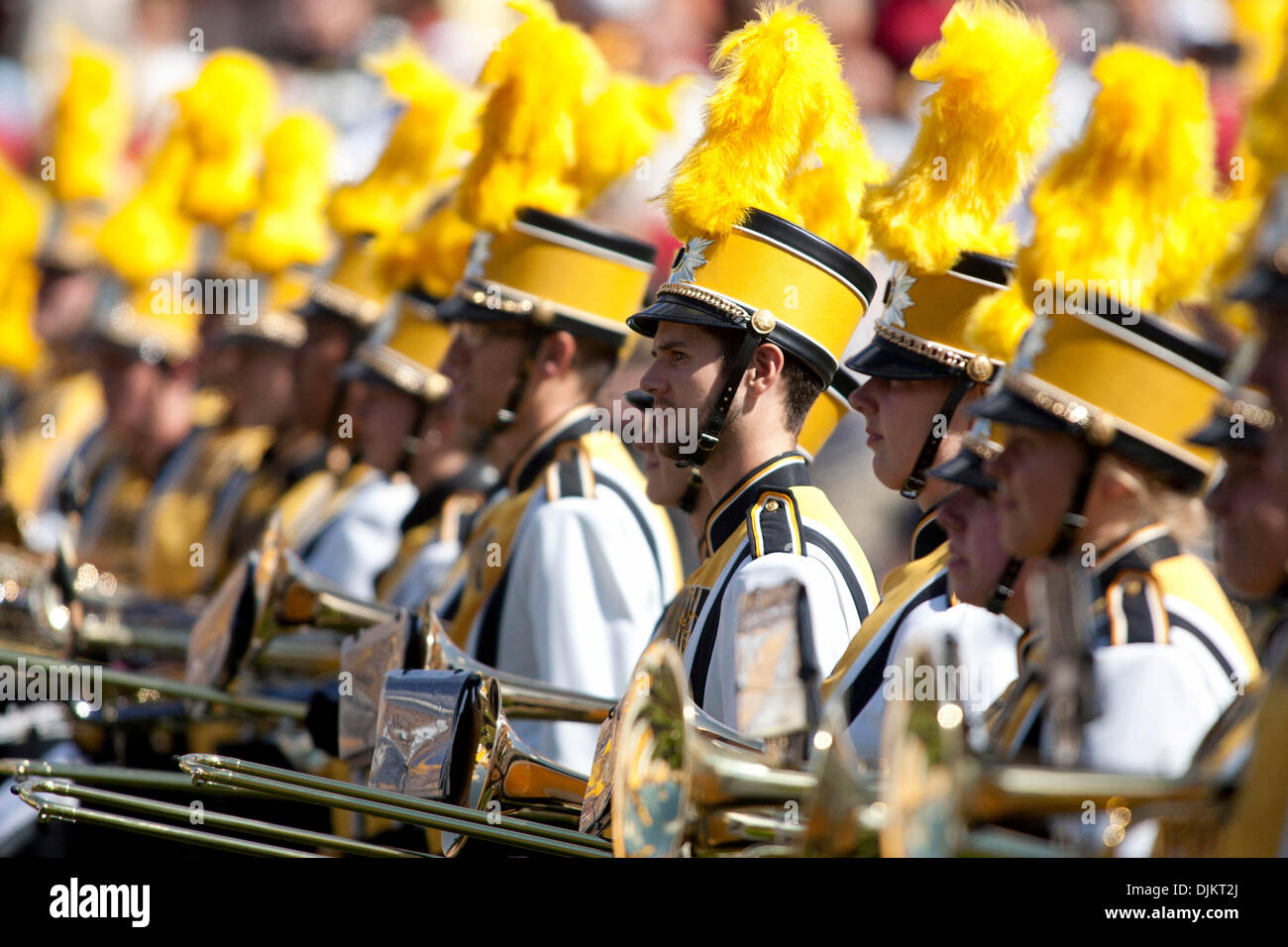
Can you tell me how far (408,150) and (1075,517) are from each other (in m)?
4.49

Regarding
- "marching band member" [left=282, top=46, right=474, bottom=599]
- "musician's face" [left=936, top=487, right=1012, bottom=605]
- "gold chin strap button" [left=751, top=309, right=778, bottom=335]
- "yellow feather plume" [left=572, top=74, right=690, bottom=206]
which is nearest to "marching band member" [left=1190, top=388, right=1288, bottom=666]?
"musician's face" [left=936, top=487, right=1012, bottom=605]

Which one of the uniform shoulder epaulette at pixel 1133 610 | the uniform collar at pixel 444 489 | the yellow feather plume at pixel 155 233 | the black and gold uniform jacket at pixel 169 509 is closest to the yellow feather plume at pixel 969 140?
the uniform shoulder epaulette at pixel 1133 610

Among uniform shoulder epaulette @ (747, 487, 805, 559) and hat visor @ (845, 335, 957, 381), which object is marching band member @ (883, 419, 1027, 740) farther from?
hat visor @ (845, 335, 957, 381)

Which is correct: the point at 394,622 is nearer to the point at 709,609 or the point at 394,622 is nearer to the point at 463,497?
the point at 709,609

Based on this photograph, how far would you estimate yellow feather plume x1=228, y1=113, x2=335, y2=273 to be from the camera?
7.86 m

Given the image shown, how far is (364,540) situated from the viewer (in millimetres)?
6617

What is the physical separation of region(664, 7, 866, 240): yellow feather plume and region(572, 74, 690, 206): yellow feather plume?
1186 mm

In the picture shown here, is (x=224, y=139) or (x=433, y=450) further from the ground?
(x=224, y=139)

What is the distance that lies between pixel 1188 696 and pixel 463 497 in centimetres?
403

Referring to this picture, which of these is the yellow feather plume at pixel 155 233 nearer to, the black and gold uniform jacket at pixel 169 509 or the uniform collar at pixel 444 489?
the black and gold uniform jacket at pixel 169 509

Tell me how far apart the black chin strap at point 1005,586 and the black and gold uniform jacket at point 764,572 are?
1.21 feet

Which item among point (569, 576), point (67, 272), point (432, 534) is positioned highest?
point (67, 272)

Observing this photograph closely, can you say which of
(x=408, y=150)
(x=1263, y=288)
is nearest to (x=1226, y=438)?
(x=1263, y=288)

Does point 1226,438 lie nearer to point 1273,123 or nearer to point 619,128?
point 1273,123
